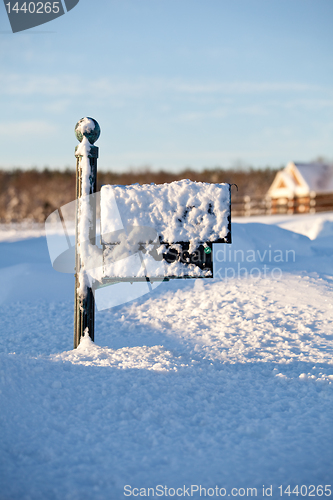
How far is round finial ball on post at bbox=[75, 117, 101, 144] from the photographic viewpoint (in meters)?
4.36

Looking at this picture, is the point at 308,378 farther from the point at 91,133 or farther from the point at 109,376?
the point at 91,133

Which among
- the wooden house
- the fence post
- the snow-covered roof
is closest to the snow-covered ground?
the fence post

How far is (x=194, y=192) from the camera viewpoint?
4156 mm

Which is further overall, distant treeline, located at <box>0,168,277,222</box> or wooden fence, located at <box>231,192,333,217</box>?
distant treeline, located at <box>0,168,277,222</box>

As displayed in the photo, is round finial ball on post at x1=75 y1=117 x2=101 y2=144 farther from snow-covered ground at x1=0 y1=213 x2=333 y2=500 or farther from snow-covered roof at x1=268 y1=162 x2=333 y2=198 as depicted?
snow-covered roof at x1=268 y1=162 x2=333 y2=198

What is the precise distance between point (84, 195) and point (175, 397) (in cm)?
219

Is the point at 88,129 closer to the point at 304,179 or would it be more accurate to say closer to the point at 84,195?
the point at 84,195

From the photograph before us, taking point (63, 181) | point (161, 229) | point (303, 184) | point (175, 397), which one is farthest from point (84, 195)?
point (63, 181)

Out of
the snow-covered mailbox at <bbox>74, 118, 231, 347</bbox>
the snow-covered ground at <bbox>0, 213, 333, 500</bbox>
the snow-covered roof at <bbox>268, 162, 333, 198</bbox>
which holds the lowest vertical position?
the snow-covered ground at <bbox>0, 213, 333, 500</bbox>

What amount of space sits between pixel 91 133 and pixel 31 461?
3.07m

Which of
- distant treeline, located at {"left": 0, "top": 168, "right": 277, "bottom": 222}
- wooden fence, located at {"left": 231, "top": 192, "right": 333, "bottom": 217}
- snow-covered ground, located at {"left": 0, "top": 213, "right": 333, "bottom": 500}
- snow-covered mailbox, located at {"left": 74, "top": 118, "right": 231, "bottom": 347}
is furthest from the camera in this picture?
distant treeline, located at {"left": 0, "top": 168, "right": 277, "bottom": 222}

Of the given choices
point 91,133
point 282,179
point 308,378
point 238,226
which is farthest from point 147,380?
point 282,179

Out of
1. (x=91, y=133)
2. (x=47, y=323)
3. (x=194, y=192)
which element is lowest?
(x=47, y=323)

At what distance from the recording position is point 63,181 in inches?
2322
